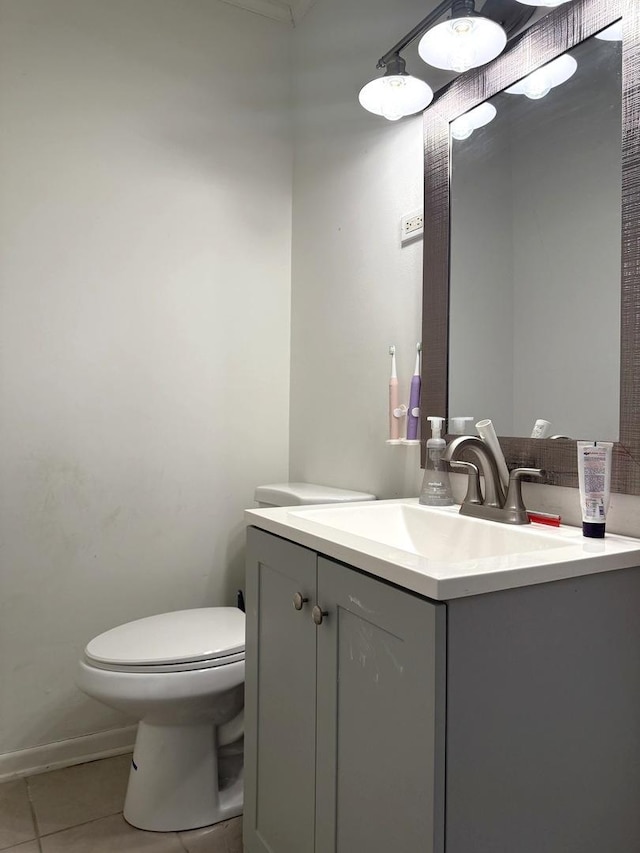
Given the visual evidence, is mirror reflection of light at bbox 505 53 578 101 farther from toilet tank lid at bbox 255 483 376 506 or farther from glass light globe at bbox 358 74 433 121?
toilet tank lid at bbox 255 483 376 506

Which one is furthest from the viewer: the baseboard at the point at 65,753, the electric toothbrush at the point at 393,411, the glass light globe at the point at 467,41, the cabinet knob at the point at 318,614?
the baseboard at the point at 65,753

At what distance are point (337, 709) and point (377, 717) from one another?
122 millimetres

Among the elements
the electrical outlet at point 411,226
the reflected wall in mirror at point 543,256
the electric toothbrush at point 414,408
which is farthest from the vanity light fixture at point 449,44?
the electric toothbrush at point 414,408

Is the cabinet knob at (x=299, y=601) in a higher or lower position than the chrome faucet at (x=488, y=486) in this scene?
lower

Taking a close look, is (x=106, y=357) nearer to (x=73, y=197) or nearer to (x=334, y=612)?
(x=73, y=197)

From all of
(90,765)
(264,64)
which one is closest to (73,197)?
(264,64)

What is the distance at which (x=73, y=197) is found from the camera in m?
1.84

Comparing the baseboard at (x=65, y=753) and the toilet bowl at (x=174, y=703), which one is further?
the baseboard at (x=65, y=753)

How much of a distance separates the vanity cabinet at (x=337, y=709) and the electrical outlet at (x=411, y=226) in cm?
87

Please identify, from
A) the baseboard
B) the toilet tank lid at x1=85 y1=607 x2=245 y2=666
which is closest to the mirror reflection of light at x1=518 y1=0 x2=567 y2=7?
the toilet tank lid at x1=85 y1=607 x2=245 y2=666

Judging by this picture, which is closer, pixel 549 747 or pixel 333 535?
pixel 549 747

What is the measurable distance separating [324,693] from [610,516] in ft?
1.88

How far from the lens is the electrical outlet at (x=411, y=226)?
1.54m

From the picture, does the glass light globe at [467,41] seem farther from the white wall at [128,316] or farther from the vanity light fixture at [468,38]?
the white wall at [128,316]
